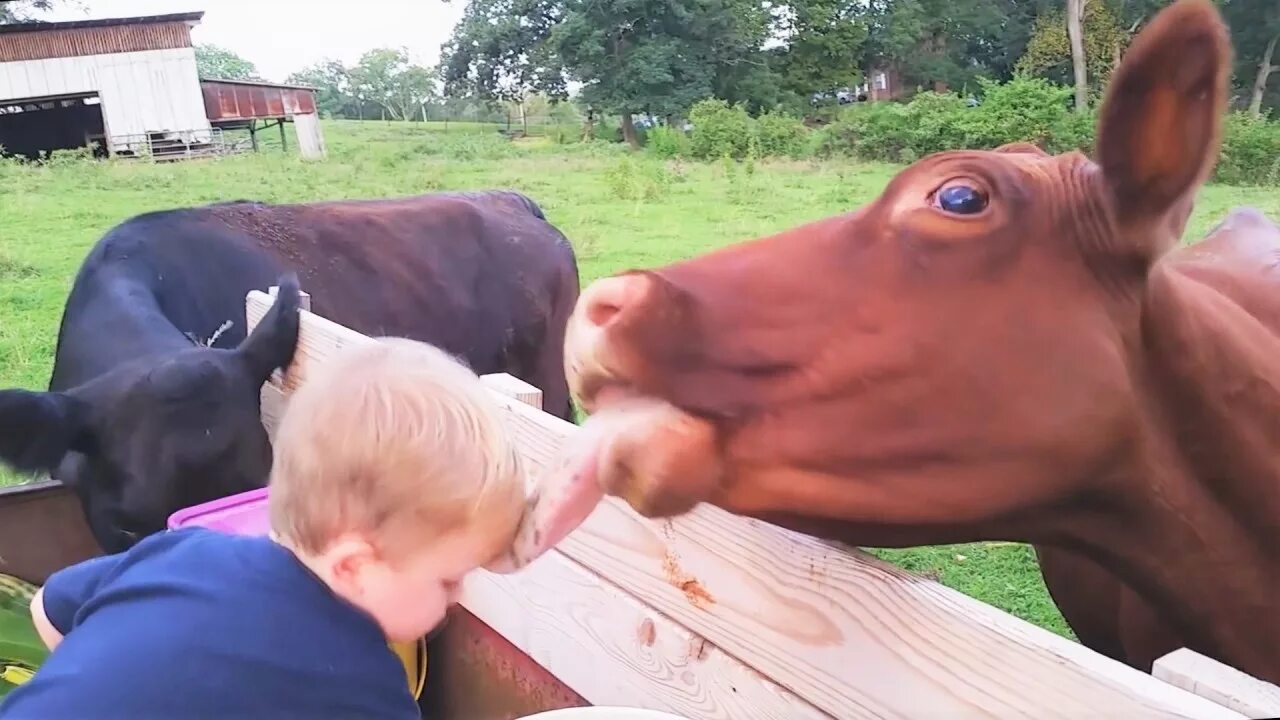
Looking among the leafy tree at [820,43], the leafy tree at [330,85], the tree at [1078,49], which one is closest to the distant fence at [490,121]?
the leafy tree at [330,85]

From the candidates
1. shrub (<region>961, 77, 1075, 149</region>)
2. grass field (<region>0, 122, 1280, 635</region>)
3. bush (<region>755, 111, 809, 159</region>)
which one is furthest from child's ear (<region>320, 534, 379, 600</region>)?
shrub (<region>961, 77, 1075, 149</region>)

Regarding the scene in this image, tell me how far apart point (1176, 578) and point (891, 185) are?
60 cm

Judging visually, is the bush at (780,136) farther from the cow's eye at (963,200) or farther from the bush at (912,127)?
the cow's eye at (963,200)

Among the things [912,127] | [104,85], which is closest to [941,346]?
[912,127]

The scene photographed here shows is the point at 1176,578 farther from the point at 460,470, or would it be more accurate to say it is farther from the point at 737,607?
the point at 460,470

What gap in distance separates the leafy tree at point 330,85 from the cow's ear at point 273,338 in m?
15.4

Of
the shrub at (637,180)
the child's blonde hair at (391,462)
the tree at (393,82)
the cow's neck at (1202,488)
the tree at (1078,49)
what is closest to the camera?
the child's blonde hair at (391,462)

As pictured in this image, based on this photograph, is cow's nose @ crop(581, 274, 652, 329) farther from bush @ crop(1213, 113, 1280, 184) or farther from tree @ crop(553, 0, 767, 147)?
bush @ crop(1213, 113, 1280, 184)

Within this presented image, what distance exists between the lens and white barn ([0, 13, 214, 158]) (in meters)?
13.8

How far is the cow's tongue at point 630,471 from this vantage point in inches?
43.8

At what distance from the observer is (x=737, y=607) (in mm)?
1284

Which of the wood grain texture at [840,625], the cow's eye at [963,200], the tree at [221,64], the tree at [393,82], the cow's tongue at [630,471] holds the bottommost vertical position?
the wood grain texture at [840,625]

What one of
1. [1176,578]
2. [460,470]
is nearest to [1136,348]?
[1176,578]

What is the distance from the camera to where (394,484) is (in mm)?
1016
